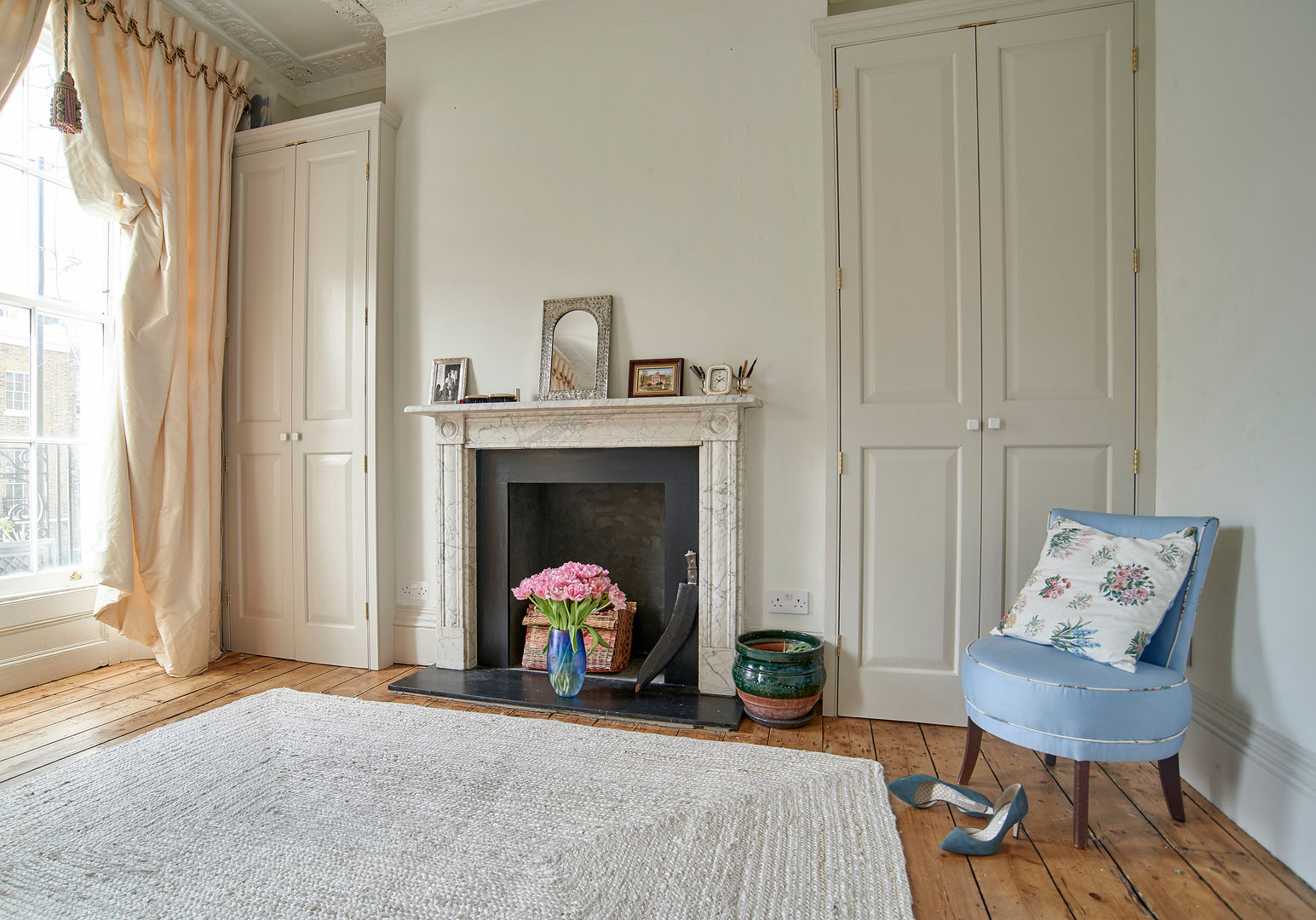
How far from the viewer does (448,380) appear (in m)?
3.05

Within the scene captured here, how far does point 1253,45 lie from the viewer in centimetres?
173

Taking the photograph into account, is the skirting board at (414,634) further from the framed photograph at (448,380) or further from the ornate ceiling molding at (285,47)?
the ornate ceiling molding at (285,47)

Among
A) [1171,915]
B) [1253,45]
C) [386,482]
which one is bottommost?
[1171,915]

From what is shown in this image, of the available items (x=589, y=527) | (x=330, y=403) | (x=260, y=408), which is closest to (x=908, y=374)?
(x=589, y=527)

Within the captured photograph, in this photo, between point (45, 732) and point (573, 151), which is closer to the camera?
point (45, 732)

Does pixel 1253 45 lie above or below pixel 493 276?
above

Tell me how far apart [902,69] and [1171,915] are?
2.54 meters

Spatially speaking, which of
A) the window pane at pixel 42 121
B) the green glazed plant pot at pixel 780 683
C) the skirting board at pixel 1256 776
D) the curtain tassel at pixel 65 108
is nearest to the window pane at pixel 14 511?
the window pane at pixel 42 121

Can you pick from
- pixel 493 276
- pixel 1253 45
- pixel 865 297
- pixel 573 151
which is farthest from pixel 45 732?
pixel 1253 45

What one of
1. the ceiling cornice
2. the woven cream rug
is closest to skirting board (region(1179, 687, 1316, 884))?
the woven cream rug

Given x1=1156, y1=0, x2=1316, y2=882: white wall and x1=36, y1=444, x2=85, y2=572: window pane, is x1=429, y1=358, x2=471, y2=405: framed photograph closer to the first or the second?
x1=36, y1=444, x2=85, y2=572: window pane

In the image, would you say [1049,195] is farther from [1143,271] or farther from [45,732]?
[45,732]

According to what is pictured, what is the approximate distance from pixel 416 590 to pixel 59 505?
1.53 meters

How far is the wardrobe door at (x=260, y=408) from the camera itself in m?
3.20
